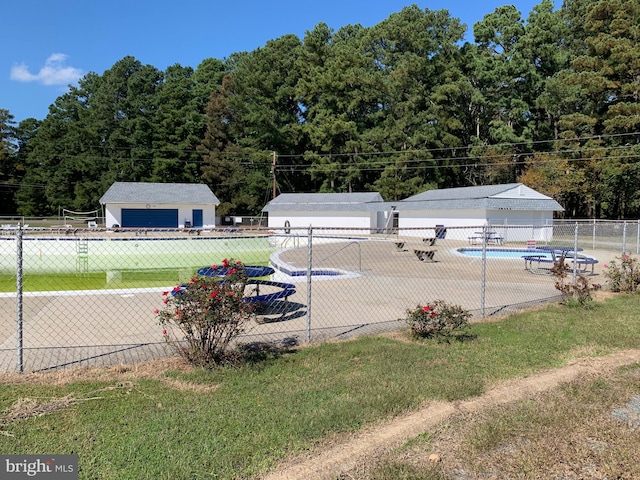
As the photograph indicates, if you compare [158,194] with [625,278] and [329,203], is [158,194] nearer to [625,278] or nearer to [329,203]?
[329,203]

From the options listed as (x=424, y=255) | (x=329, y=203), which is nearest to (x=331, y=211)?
(x=329, y=203)

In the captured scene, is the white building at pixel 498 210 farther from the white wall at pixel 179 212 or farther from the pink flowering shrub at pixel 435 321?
the pink flowering shrub at pixel 435 321

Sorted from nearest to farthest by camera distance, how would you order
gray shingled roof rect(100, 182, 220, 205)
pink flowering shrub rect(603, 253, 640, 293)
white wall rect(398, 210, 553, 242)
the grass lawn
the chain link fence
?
the grass lawn, the chain link fence, pink flowering shrub rect(603, 253, 640, 293), white wall rect(398, 210, 553, 242), gray shingled roof rect(100, 182, 220, 205)

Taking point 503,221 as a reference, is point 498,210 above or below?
above

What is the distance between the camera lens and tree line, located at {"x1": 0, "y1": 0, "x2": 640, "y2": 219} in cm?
4631

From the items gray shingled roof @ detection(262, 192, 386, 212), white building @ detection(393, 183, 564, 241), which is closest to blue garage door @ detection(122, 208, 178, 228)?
gray shingled roof @ detection(262, 192, 386, 212)

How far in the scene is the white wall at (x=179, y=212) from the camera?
39781 millimetres

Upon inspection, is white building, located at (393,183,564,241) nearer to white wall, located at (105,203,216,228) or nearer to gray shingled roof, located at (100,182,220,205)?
white wall, located at (105,203,216,228)

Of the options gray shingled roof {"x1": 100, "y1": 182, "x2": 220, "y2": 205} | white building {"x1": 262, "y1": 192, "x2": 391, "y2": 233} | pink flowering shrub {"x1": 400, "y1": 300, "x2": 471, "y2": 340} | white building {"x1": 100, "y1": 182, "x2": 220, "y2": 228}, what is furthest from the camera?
white building {"x1": 262, "y1": 192, "x2": 391, "y2": 233}

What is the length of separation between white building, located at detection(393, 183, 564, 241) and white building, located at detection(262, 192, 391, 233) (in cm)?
618

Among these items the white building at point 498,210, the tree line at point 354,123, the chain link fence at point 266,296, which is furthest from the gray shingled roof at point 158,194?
the white building at point 498,210

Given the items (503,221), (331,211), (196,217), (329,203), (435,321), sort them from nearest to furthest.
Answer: (435,321) → (503,221) → (196,217) → (331,211) → (329,203)

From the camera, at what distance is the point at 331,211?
140 ft

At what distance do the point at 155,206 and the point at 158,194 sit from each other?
1.23m
